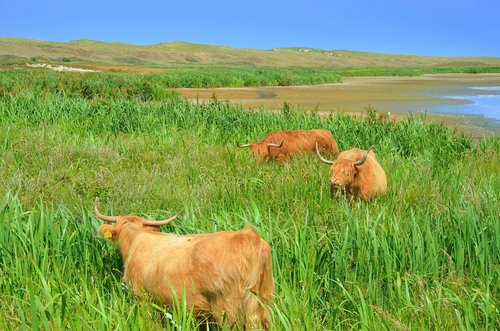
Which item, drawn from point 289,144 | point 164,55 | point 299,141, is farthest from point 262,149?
point 164,55

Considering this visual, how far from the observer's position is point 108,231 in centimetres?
370

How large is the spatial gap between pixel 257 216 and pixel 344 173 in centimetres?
210

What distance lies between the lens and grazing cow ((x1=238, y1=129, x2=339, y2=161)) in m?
8.23

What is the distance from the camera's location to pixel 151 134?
32.7 feet

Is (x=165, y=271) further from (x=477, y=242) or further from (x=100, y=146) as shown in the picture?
(x=100, y=146)

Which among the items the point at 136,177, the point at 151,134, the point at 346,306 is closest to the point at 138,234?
the point at 346,306

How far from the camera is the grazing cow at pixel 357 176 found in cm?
593

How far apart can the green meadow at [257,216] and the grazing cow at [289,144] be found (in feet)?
0.69

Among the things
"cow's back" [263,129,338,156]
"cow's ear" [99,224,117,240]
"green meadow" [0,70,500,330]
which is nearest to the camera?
"green meadow" [0,70,500,330]

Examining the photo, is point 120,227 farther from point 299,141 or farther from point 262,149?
point 299,141

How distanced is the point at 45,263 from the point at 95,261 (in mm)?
476

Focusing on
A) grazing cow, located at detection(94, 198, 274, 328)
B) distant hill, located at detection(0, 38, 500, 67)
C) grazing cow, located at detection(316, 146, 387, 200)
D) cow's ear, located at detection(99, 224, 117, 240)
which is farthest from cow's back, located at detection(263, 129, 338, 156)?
distant hill, located at detection(0, 38, 500, 67)

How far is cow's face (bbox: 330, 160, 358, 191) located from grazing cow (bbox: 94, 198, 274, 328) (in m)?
2.92

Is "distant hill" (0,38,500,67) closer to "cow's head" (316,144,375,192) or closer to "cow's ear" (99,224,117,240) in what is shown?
"cow's head" (316,144,375,192)
